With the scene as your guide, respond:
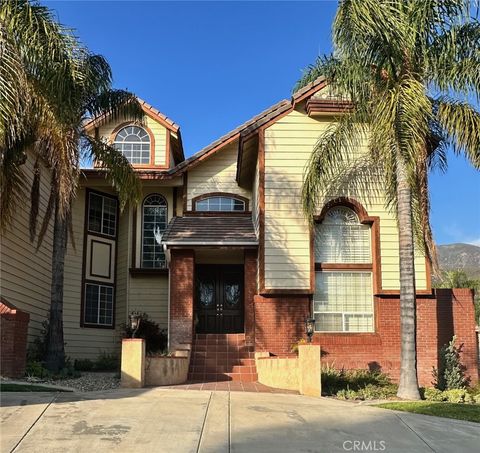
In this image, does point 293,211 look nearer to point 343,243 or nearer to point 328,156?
point 343,243

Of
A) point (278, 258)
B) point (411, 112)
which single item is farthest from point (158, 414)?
point (411, 112)

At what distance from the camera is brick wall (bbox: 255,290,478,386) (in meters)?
15.1

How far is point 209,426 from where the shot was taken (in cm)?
878

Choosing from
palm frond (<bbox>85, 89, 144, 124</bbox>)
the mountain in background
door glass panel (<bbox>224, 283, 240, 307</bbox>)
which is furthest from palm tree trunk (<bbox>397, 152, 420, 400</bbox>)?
the mountain in background

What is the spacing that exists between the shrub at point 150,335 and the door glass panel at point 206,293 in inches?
65.1

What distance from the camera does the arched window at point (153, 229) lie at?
20734 millimetres

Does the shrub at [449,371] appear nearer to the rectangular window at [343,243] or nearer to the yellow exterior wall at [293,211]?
the yellow exterior wall at [293,211]

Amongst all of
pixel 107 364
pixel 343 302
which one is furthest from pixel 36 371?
pixel 343 302

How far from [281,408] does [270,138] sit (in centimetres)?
816

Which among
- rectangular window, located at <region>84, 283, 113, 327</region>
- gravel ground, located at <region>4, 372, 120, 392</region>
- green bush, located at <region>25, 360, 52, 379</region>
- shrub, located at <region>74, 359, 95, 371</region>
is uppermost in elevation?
rectangular window, located at <region>84, 283, 113, 327</region>

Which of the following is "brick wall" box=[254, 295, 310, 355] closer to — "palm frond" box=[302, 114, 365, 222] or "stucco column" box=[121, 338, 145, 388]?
"palm frond" box=[302, 114, 365, 222]

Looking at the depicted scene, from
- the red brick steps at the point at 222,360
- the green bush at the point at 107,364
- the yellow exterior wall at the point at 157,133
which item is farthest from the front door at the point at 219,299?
the yellow exterior wall at the point at 157,133

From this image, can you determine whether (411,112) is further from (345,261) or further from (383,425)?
(383,425)

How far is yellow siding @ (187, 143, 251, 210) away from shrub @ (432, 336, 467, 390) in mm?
8382
